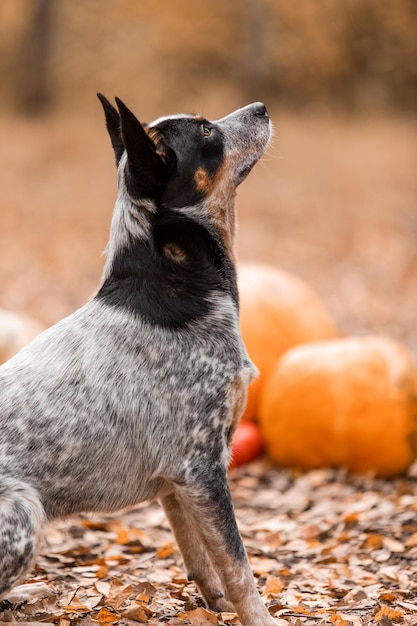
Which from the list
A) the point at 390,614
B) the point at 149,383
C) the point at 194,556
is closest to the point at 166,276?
the point at 149,383

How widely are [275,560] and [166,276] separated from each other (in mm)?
1946

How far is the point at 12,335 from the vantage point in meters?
5.70

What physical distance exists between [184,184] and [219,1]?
17.1 m

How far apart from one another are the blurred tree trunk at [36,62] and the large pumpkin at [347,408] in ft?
49.7

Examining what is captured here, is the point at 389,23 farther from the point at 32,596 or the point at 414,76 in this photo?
the point at 32,596

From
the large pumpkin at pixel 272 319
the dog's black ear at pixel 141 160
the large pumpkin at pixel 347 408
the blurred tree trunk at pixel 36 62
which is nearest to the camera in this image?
the dog's black ear at pixel 141 160

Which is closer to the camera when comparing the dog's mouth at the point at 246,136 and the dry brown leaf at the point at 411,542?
the dog's mouth at the point at 246,136

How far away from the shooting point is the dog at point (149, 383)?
3064 millimetres

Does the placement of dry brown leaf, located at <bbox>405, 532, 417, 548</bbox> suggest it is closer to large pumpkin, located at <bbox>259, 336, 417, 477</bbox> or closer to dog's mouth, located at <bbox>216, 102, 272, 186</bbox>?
large pumpkin, located at <bbox>259, 336, 417, 477</bbox>

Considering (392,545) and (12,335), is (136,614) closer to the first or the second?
(392,545)

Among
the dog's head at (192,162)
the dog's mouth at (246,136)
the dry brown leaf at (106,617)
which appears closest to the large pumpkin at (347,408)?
the dog's head at (192,162)

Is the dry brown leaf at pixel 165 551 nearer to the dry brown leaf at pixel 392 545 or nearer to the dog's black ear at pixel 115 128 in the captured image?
the dry brown leaf at pixel 392 545

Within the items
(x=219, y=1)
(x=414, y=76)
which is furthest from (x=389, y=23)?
(x=219, y=1)

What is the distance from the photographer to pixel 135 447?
125 inches
